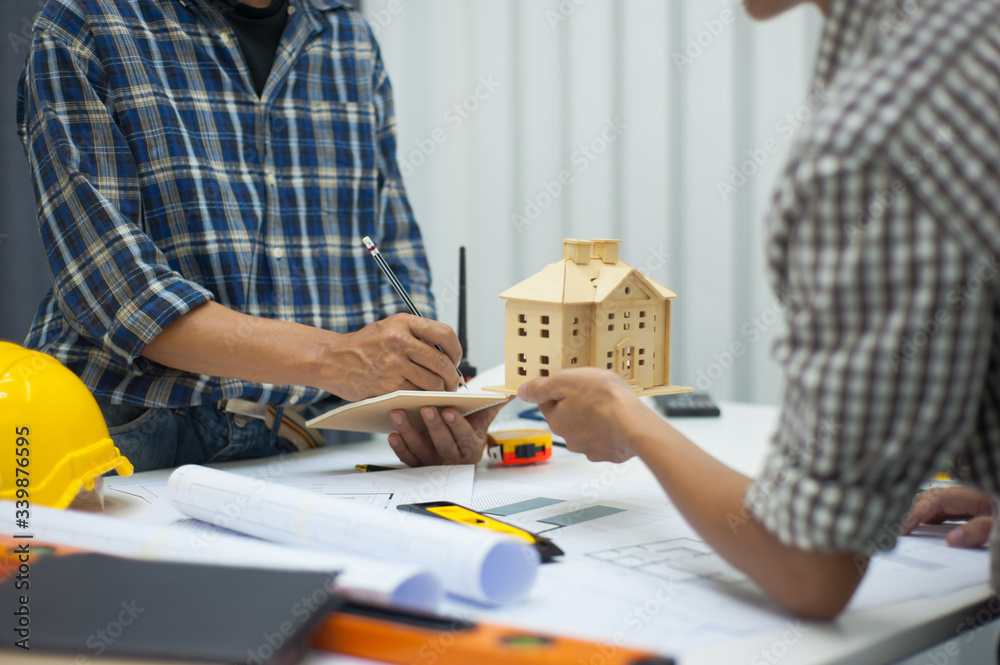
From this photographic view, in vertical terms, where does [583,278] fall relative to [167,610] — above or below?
above

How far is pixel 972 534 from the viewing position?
845mm

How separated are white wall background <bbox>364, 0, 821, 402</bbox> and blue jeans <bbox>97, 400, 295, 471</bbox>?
4.34 feet

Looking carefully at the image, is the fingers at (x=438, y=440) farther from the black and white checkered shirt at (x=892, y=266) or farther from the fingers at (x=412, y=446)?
the black and white checkered shirt at (x=892, y=266)

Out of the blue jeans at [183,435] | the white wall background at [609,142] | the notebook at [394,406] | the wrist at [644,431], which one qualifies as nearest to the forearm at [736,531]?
the wrist at [644,431]

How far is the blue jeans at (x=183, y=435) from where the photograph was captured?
1.31 meters

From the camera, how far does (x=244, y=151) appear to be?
1.46 meters

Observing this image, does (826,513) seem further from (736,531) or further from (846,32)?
(846,32)

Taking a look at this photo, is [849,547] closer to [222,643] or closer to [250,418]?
[222,643]

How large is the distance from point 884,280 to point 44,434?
88 cm

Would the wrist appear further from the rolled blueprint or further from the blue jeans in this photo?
the blue jeans

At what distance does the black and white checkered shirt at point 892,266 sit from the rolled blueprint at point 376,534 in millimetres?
240

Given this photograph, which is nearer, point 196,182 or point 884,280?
point 884,280

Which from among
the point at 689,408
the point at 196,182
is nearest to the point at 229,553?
the point at 196,182

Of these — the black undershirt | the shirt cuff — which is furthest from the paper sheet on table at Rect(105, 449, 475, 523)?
the black undershirt
